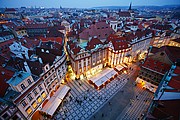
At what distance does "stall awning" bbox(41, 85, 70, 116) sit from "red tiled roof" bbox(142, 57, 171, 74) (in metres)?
31.0

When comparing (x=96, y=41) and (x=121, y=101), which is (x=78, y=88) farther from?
(x=96, y=41)

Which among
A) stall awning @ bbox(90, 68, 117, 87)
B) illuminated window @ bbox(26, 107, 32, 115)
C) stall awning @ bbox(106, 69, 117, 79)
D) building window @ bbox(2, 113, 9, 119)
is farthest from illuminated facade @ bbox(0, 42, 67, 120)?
stall awning @ bbox(106, 69, 117, 79)

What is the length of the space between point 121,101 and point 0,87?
113 ft

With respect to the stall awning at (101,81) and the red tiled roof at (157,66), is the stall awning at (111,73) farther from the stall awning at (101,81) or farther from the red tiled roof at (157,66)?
the red tiled roof at (157,66)

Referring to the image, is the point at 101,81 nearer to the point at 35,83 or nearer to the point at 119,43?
the point at 119,43

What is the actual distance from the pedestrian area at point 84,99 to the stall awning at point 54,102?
2620 mm

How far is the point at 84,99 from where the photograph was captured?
33000mm

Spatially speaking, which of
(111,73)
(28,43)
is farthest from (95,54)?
(28,43)

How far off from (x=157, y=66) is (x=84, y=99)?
2820 cm

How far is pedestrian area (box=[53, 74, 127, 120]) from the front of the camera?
93.4 ft

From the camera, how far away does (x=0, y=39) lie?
182 feet

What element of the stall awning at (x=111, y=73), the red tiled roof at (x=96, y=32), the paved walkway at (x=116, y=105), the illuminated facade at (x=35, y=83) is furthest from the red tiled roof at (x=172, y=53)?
the illuminated facade at (x=35, y=83)

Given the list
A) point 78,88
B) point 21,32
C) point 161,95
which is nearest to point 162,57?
point 161,95

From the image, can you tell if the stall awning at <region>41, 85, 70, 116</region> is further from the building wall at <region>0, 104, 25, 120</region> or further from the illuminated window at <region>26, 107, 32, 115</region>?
the building wall at <region>0, 104, 25, 120</region>
